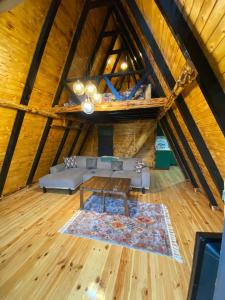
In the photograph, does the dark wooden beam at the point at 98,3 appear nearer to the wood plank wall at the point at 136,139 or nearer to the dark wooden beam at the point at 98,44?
the dark wooden beam at the point at 98,44

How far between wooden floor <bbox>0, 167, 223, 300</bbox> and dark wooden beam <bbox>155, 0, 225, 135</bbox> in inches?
63.9

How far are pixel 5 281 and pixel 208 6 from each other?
2821mm

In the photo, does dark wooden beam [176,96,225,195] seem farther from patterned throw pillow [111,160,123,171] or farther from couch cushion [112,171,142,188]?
patterned throw pillow [111,160,123,171]

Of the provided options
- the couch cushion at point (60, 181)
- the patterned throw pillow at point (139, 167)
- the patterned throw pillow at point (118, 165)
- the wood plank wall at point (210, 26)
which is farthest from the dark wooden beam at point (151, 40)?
the couch cushion at point (60, 181)

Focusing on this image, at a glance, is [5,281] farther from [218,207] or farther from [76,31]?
[76,31]

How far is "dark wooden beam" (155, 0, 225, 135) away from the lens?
107cm

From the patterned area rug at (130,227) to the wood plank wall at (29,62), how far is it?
195cm

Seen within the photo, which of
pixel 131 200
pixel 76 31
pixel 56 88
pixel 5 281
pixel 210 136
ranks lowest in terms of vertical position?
pixel 5 281

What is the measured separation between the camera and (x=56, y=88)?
346cm

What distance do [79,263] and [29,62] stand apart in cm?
309

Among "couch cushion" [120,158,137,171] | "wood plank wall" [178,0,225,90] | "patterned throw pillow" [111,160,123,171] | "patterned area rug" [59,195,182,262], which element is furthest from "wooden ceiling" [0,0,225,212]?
"patterned throw pillow" [111,160,123,171]

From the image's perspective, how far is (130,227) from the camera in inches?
93.9

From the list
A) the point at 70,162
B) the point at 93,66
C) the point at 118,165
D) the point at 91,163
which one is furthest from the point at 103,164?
the point at 93,66

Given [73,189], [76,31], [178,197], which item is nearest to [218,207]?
[178,197]
